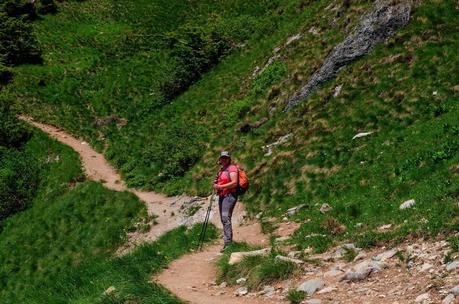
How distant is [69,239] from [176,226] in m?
8.03

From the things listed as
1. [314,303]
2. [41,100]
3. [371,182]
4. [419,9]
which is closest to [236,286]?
[314,303]

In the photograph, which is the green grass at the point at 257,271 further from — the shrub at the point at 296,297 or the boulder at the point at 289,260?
the shrub at the point at 296,297

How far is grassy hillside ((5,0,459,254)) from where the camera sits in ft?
51.2

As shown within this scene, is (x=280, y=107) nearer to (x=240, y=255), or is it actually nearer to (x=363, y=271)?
(x=240, y=255)

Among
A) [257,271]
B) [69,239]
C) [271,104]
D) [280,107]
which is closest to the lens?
[257,271]

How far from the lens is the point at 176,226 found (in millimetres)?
23859

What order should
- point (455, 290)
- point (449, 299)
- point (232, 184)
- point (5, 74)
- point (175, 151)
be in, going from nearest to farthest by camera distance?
point (449, 299), point (455, 290), point (232, 184), point (175, 151), point (5, 74)

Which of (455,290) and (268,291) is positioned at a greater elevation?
(455,290)

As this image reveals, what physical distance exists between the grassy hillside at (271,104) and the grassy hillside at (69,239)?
3239 millimetres

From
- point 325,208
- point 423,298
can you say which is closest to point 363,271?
point 423,298

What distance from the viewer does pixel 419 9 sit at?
26125 millimetres

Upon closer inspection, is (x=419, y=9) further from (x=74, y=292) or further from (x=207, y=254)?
(x=74, y=292)

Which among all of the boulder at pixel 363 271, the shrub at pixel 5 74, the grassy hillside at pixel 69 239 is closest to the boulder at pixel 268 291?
the boulder at pixel 363 271

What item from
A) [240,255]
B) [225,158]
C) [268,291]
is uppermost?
[225,158]
